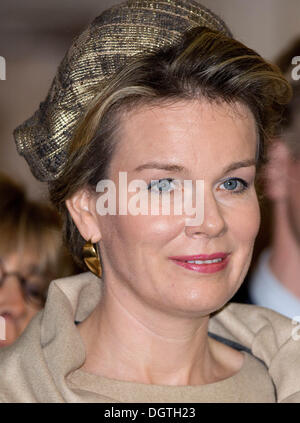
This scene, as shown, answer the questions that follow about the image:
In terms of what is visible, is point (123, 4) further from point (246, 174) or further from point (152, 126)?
point (246, 174)

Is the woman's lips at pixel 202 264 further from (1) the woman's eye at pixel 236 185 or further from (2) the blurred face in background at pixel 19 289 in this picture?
(2) the blurred face in background at pixel 19 289

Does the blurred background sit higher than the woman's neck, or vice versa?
the blurred background

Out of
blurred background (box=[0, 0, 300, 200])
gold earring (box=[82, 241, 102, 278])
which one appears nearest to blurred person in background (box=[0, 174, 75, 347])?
blurred background (box=[0, 0, 300, 200])

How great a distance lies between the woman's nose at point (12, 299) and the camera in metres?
2.31

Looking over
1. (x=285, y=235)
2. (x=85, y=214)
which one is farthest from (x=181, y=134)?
(x=285, y=235)

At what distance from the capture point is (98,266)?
147cm

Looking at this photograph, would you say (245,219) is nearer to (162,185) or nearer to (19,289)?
(162,185)

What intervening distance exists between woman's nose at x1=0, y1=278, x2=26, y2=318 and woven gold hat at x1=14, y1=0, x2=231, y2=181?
998 mm

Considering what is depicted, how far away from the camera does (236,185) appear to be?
4.47 feet

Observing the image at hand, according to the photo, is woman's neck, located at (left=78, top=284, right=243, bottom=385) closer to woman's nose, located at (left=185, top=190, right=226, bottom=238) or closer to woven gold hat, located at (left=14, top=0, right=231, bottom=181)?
woman's nose, located at (left=185, top=190, right=226, bottom=238)

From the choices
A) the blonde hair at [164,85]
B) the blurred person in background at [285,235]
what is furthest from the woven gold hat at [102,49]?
the blurred person in background at [285,235]

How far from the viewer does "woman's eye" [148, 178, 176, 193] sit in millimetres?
1295
